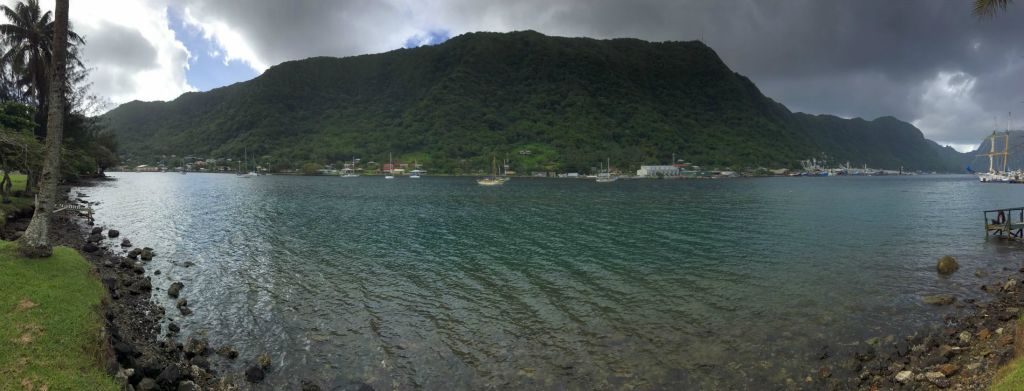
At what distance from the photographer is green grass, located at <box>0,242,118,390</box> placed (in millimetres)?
10273

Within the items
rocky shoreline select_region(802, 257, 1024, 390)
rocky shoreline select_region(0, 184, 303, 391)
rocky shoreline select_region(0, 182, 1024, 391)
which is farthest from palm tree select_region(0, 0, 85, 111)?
rocky shoreline select_region(802, 257, 1024, 390)

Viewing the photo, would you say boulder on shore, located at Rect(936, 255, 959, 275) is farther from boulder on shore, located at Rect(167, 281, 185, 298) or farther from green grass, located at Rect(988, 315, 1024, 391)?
boulder on shore, located at Rect(167, 281, 185, 298)

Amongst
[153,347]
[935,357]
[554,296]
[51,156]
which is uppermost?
[51,156]

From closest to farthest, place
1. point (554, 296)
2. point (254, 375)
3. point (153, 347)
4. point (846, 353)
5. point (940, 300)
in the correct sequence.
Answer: point (254, 375), point (153, 347), point (846, 353), point (940, 300), point (554, 296)

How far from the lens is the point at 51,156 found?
1736cm

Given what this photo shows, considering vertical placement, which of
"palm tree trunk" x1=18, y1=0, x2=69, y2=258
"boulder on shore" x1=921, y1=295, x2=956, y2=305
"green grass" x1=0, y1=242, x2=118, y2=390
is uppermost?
"palm tree trunk" x1=18, y1=0, x2=69, y2=258

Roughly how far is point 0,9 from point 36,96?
11.3 meters

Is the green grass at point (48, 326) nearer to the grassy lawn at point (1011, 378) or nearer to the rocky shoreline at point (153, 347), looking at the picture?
the rocky shoreline at point (153, 347)

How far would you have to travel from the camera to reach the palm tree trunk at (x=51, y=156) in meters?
16.8

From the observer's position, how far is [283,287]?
80.3 ft

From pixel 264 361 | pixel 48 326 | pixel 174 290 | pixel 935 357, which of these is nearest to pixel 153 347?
pixel 48 326

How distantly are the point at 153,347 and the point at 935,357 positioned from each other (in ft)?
86.3

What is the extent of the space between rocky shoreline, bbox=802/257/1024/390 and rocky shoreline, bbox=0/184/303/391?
54.6ft

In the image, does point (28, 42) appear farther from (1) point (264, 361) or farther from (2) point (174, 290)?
(1) point (264, 361)
